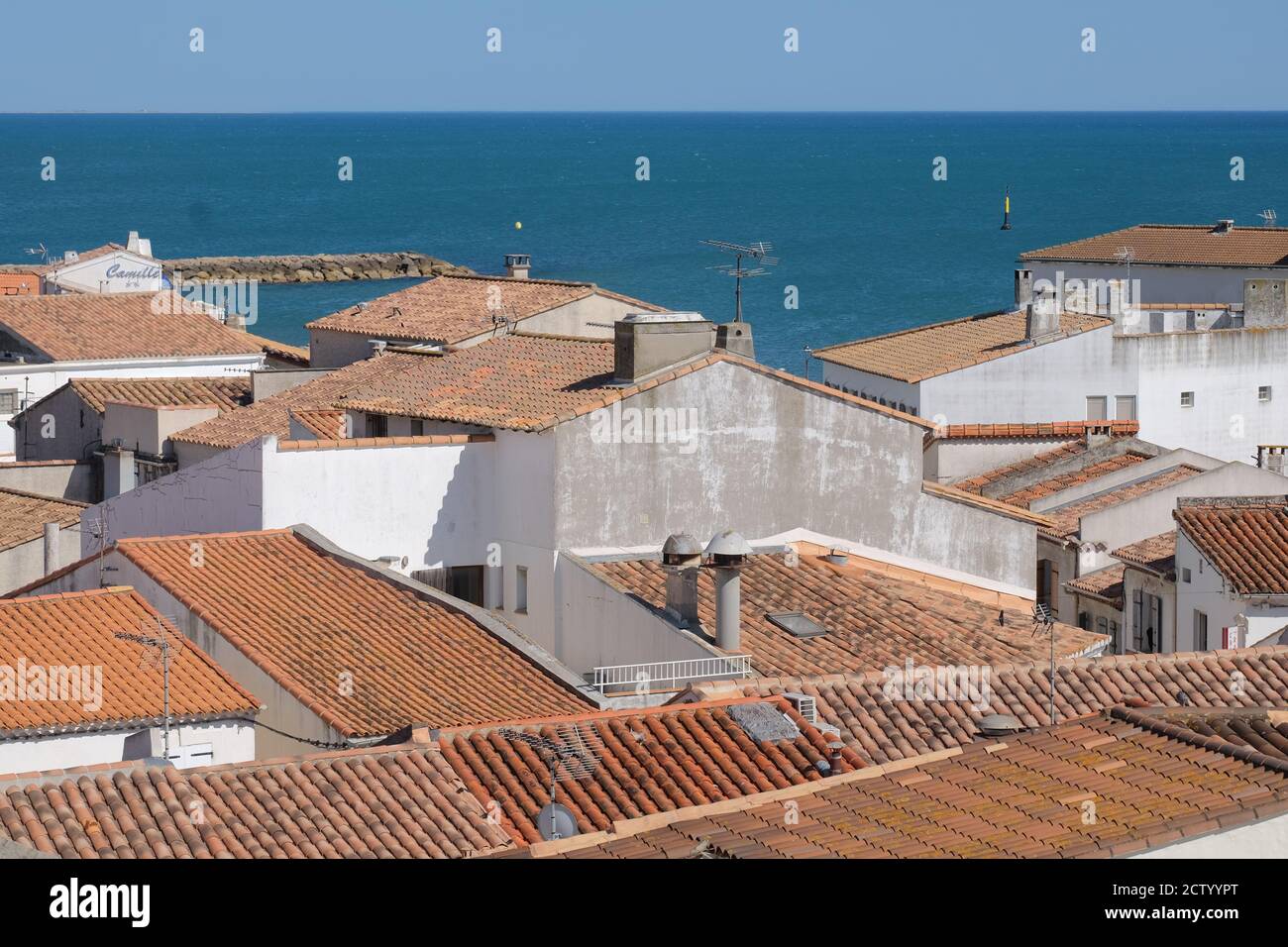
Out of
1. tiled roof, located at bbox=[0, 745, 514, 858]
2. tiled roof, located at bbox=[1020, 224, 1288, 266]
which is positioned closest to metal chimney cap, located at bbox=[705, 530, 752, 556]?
tiled roof, located at bbox=[0, 745, 514, 858]

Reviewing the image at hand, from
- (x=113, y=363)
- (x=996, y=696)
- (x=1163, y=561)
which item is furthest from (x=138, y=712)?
(x=113, y=363)

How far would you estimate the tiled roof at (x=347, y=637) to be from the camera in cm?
1906

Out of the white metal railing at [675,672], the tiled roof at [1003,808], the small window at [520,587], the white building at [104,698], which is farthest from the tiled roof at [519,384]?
the tiled roof at [1003,808]

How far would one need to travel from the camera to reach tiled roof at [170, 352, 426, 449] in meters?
29.5

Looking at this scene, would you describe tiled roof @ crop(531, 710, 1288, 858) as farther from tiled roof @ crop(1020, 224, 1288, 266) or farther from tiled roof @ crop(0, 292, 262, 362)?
tiled roof @ crop(1020, 224, 1288, 266)

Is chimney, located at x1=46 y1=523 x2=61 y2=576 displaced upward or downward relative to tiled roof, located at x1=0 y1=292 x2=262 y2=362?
downward

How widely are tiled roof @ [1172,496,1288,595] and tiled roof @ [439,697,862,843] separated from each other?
12.9 m

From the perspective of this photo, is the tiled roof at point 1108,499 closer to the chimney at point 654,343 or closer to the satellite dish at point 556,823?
the chimney at point 654,343

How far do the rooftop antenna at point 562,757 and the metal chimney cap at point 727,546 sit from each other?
4788mm

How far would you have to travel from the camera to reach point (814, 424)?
24719 millimetres

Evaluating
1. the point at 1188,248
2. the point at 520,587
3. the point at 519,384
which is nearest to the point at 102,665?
the point at 520,587

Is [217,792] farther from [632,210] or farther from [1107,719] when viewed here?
[632,210]

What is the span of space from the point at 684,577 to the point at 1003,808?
9.15m
